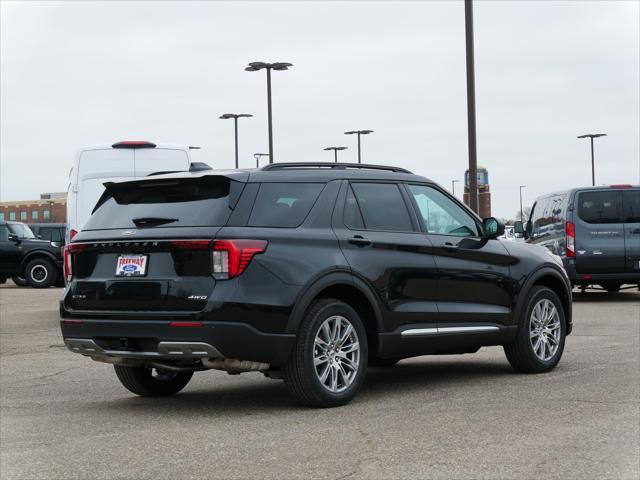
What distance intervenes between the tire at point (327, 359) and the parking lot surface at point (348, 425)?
131mm

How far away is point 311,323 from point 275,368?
42 cm

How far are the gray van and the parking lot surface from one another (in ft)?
28.5

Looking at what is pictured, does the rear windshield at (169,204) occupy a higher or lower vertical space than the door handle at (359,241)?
higher

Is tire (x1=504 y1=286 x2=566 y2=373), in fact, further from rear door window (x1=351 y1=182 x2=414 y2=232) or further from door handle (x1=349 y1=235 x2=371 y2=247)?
door handle (x1=349 y1=235 x2=371 y2=247)

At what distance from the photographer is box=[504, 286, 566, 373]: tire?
32.3ft

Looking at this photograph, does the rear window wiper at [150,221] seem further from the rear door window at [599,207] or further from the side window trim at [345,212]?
the rear door window at [599,207]

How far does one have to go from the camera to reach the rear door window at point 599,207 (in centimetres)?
2008

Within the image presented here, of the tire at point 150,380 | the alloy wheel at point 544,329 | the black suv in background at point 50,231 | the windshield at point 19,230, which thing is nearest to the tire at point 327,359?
the tire at point 150,380

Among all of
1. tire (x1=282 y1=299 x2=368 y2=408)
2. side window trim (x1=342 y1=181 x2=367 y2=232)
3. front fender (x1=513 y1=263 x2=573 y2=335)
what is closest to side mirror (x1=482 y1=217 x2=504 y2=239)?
front fender (x1=513 y1=263 x2=573 y2=335)

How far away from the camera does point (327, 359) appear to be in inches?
316

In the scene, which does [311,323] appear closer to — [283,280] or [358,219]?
[283,280]

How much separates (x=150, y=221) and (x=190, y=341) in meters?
1.03

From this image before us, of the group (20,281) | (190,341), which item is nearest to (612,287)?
(190,341)

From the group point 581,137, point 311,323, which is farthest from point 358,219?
point 581,137
